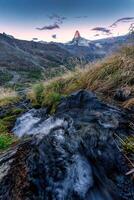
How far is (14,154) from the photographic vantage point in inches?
184

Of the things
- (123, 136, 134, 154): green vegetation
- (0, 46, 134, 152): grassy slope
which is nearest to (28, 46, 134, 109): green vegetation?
(0, 46, 134, 152): grassy slope

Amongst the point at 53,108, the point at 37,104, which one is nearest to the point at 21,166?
the point at 53,108

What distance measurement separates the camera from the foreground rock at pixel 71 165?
4.23 metres

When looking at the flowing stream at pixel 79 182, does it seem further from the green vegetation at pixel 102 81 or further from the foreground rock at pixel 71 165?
the green vegetation at pixel 102 81

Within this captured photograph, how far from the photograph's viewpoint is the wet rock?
22.2ft

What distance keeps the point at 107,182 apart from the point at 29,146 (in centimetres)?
104

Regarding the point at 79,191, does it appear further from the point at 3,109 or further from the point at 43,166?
the point at 3,109

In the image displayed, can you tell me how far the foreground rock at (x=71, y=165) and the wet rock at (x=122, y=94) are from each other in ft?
3.71

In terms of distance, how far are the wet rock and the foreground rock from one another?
1129mm

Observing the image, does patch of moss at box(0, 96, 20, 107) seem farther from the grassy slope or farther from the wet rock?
the wet rock

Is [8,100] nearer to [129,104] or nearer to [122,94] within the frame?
[122,94]

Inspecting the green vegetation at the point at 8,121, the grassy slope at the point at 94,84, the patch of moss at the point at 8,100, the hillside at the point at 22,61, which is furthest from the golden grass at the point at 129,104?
the hillside at the point at 22,61

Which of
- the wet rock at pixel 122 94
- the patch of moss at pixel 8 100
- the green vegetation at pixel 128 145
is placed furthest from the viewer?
the patch of moss at pixel 8 100

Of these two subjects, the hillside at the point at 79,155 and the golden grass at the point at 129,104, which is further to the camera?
the golden grass at the point at 129,104
